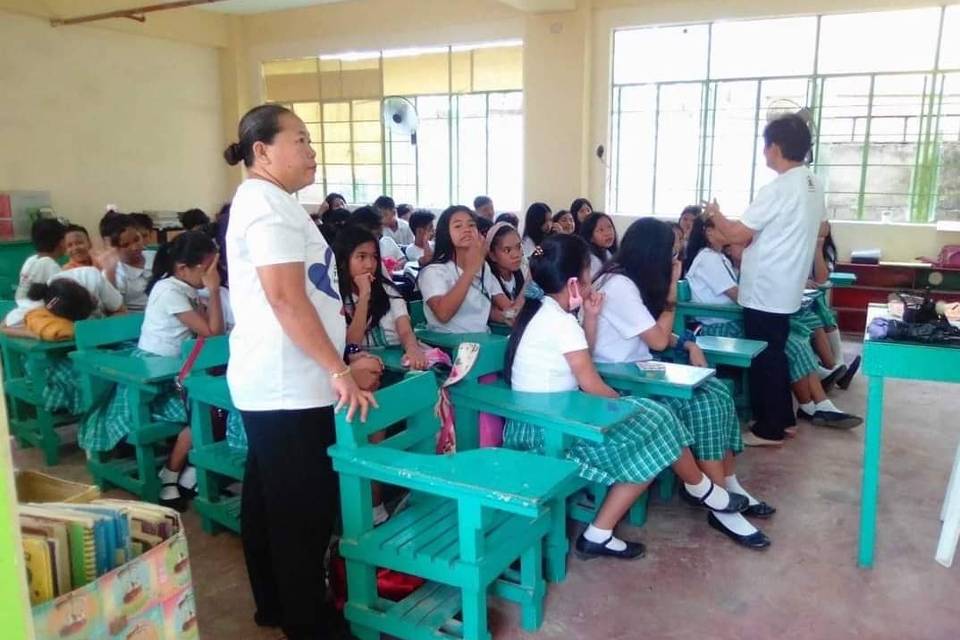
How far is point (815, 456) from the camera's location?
3439 millimetres

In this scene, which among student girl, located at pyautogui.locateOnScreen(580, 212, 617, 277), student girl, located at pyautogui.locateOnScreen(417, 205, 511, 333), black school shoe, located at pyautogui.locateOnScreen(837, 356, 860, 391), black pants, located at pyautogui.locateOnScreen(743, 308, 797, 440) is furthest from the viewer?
black school shoe, located at pyautogui.locateOnScreen(837, 356, 860, 391)

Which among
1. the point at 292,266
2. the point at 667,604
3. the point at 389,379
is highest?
the point at 292,266

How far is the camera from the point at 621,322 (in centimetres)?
Result: 266

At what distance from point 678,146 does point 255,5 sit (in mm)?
5011

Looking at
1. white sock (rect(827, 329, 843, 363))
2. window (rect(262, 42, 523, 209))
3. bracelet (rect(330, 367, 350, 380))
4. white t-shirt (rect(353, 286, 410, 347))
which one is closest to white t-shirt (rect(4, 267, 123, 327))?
white t-shirt (rect(353, 286, 410, 347))

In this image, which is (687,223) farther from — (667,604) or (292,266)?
(292,266)

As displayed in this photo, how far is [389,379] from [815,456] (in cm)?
203

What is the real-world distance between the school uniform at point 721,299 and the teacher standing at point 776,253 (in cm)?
18

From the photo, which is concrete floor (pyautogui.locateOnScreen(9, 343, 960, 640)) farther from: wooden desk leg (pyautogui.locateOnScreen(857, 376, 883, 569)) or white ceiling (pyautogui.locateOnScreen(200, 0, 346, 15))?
white ceiling (pyautogui.locateOnScreen(200, 0, 346, 15))

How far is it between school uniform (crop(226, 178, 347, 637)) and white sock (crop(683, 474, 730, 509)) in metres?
1.31

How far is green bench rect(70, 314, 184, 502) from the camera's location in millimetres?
2764

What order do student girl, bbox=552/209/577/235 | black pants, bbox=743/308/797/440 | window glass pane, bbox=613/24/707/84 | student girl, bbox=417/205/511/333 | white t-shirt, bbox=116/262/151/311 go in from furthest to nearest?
window glass pane, bbox=613/24/707/84
student girl, bbox=552/209/577/235
white t-shirt, bbox=116/262/151/311
black pants, bbox=743/308/797/440
student girl, bbox=417/205/511/333

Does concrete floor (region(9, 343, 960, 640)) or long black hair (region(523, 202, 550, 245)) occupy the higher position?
long black hair (region(523, 202, 550, 245))

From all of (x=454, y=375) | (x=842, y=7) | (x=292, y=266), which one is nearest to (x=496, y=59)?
(x=842, y=7)
